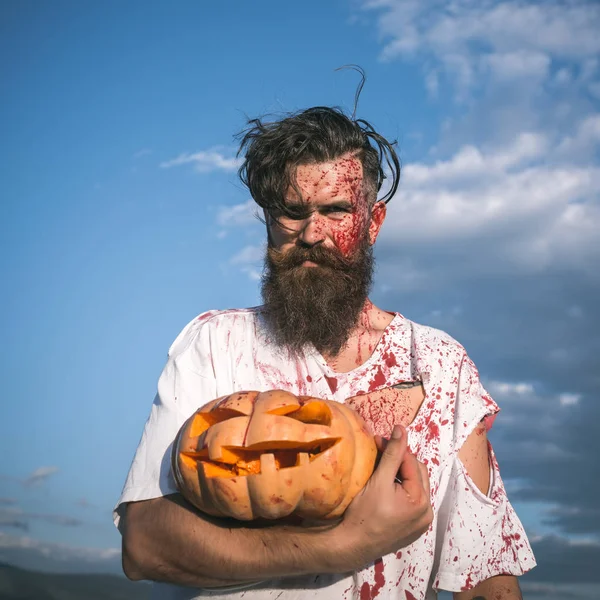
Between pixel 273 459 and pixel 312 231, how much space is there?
164 centimetres

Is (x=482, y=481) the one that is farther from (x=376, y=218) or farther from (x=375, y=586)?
(x=376, y=218)

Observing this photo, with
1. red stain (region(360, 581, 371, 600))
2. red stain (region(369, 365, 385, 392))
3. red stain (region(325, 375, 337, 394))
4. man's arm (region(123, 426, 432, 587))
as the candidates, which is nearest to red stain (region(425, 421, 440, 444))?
red stain (region(369, 365, 385, 392))

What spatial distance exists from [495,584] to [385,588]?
0.72 meters

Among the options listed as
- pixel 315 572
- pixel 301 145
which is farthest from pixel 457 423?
pixel 301 145

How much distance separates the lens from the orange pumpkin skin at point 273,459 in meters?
2.66

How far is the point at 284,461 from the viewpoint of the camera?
9.19 feet

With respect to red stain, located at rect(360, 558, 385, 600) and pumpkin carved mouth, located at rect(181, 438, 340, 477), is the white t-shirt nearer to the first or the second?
red stain, located at rect(360, 558, 385, 600)

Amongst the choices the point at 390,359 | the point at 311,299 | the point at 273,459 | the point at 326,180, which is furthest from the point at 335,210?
the point at 273,459

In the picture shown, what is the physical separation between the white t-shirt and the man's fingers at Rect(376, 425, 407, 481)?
0.74 metres

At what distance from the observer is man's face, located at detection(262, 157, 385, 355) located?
3971 millimetres

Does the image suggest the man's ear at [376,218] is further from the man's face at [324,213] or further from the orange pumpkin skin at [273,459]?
the orange pumpkin skin at [273,459]

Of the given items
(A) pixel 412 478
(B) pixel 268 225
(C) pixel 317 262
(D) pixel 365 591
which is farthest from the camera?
(B) pixel 268 225

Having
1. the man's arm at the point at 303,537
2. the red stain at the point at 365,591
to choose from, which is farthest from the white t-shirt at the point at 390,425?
the man's arm at the point at 303,537

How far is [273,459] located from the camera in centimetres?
269
